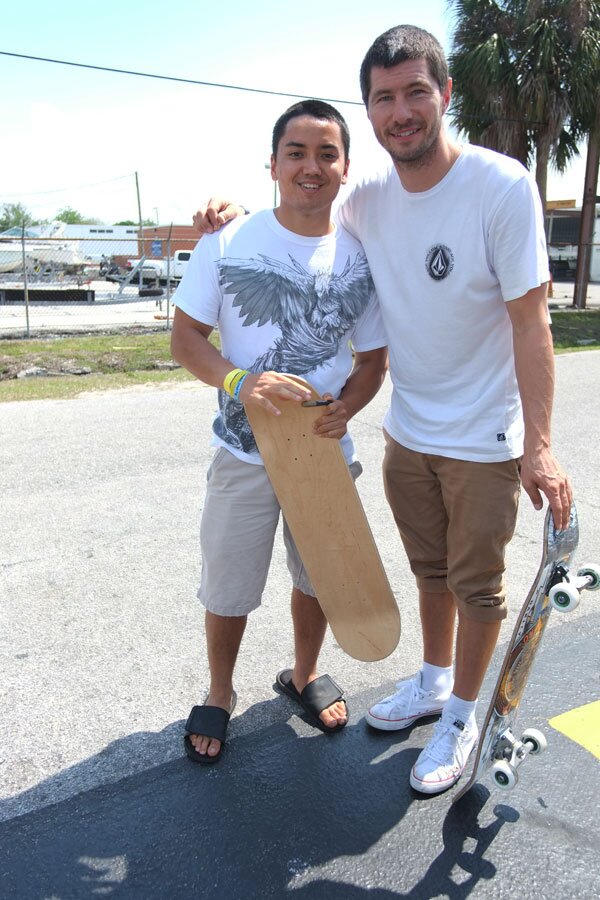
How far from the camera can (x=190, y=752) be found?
2381mm

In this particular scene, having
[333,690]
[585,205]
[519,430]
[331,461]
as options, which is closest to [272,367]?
[331,461]

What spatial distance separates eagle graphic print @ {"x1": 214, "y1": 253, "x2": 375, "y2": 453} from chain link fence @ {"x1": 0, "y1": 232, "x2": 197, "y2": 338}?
1034 centimetres

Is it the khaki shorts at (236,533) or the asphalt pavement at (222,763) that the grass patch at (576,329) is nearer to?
the asphalt pavement at (222,763)

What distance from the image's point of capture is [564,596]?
1933 mm

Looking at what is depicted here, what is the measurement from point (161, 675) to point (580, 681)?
1.64 metres

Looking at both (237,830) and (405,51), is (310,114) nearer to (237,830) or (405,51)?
(405,51)

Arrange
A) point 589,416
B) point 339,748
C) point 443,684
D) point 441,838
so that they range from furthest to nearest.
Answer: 1. point 589,416
2. point 443,684
3. point 339,748
4. point 441,838

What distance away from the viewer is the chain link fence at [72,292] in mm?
13719

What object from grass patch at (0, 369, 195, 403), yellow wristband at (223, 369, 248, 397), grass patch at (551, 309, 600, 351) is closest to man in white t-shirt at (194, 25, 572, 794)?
yellow wristband at (223, 369, 248, 397)

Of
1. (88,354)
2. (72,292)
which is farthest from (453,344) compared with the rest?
(72,292)

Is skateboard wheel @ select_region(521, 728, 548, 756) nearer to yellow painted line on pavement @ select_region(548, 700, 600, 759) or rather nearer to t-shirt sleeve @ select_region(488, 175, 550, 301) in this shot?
yellow painted line on pavement @ select_region(548, 700, 600, 759)

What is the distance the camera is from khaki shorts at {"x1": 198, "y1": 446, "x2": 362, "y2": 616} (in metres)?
2.37

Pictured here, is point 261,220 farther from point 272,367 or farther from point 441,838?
point 441,838

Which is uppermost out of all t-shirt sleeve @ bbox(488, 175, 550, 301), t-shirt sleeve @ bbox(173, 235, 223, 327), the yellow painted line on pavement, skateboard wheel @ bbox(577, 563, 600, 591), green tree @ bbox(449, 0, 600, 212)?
green tree @ bbox(449, 0, 600, 212)
